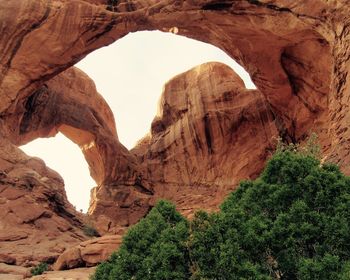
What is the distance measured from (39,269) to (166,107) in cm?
2304

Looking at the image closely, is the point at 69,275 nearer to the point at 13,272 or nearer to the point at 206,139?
the point at 13,272

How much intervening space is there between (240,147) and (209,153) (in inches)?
103

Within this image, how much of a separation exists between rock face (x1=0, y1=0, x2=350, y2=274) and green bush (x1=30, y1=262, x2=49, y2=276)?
1508 mm

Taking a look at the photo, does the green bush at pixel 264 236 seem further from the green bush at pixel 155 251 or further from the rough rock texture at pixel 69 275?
the rough rock texture at pixel 69 275

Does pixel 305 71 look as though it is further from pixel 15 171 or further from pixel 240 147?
pixel 15 171

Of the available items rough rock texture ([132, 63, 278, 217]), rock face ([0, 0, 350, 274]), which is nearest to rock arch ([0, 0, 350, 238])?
rock face ([0, 0, 350, 274])

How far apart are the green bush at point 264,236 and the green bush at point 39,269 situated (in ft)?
21.3

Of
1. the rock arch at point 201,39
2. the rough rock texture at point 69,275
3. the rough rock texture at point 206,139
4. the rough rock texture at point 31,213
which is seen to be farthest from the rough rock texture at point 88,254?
the rough rock texture at point 206,139

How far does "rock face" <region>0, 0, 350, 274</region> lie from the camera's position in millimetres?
23922

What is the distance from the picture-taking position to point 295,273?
481 inches

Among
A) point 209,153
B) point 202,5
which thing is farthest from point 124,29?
point 209,153

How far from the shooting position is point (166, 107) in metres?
41.0

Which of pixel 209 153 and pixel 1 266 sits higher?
pixel 209 153

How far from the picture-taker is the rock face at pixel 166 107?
2392cm
